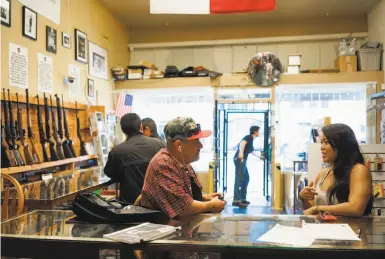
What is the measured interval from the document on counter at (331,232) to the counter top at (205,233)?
4cm

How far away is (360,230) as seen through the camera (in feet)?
5.45

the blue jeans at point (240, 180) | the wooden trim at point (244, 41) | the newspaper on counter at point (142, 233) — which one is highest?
the wooden trim at point (244, 41)

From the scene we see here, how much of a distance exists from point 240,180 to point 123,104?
7.66 feet

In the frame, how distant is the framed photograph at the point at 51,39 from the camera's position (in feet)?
14.5

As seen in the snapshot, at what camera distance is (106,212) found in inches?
70.1

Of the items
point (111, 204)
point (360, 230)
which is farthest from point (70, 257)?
point (360, 230)

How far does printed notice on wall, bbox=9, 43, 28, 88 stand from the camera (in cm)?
379

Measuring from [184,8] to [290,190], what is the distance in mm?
3585

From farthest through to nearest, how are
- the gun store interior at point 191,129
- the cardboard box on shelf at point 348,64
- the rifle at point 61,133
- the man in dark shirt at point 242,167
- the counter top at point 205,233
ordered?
the man in dark shirt at point 242,167 → the cardboard box on shelf at point 348,64 → the rifle at point 61,133 → the gun store interior at point 191,129 → the counter top at point 205,233

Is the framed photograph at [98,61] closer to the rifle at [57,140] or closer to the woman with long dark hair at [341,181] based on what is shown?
the rifle at [57,140]

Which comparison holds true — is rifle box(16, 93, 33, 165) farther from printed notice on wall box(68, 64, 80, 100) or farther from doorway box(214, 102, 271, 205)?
doorway box(214, 102, 271, 205)

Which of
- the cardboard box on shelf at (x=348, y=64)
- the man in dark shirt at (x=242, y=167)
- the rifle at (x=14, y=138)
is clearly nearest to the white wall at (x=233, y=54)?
the cardboard box on shelf at (x=348, y=64)

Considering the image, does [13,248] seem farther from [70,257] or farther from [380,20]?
[380,20]

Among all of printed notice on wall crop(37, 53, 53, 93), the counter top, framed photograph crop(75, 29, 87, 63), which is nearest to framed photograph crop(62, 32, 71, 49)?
framed photograph crop(75, 29, 87, 63)
